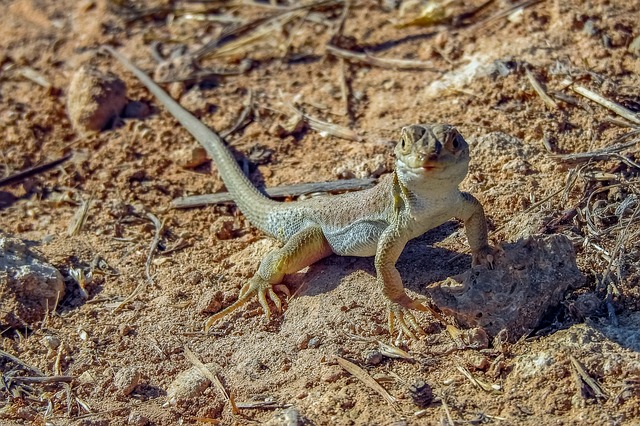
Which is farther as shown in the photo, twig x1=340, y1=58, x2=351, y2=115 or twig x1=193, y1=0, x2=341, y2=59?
twig x1=193, y1=0, x2=341, y2=59

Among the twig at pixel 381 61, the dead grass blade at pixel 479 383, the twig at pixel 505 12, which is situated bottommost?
the dead grass blade at pixel 479 383

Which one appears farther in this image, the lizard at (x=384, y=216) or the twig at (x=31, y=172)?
the twig at (x=31, y=172)

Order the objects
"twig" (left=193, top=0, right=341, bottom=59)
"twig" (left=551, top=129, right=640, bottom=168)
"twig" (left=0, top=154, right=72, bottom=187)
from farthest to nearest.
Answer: "twig" (left=193, top=0, right=341, bottom=59), "twig" (left=0, top=154, right=72, bottom=187), "twig" (left=551, top=129, right=640, bottom=168)

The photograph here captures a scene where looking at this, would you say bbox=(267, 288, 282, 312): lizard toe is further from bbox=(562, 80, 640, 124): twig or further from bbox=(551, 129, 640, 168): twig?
bbox=(562, 80, 640, 124): twig

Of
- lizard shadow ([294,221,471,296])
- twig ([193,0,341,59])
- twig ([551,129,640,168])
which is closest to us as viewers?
lizard shadow ([294,221,471,296])

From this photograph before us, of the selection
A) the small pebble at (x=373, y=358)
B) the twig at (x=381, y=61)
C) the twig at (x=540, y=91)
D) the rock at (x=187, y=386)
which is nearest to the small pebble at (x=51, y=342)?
the rock at (x=187, y=386)

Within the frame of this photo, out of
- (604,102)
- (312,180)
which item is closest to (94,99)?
(312,180)

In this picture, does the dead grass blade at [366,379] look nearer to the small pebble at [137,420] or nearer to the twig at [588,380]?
the twig at [588,380]

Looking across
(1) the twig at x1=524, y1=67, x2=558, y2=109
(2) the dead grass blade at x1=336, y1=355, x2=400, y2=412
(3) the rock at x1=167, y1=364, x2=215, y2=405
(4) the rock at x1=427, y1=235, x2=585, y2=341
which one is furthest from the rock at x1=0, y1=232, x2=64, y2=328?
(1) the twig at x1=524, y1=67, x2=558, y2=109
